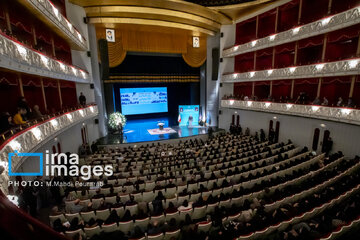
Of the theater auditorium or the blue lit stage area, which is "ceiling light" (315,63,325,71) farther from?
the blue lit stage area

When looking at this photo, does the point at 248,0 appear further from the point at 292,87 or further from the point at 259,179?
the point at 259,179

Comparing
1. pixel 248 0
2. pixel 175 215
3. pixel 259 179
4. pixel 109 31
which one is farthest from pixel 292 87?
pixel 109 31

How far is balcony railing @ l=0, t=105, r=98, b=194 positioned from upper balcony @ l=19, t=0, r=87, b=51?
5.13 meters

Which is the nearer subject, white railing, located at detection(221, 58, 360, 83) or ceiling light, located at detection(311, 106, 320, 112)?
white railing, located at detection(221, 58, 360, 83)

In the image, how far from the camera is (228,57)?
23000 millimetres

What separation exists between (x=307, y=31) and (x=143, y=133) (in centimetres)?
1686

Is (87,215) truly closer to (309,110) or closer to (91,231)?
(91,231)

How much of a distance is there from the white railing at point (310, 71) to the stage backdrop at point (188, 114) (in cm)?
650

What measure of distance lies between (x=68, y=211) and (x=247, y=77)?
1868cm

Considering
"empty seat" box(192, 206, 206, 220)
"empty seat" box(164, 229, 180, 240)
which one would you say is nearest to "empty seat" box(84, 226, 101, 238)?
"empty seat" box(164, 229, 180, 240)

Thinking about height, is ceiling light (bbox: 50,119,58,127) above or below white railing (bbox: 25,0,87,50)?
below

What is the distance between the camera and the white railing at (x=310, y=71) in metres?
11.5

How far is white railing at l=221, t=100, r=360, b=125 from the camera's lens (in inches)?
458

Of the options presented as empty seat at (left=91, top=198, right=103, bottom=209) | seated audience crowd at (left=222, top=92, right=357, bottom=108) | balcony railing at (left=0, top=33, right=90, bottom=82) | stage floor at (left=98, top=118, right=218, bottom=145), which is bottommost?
stage floor at (left=98, top=118, right=218, bottom=145)
